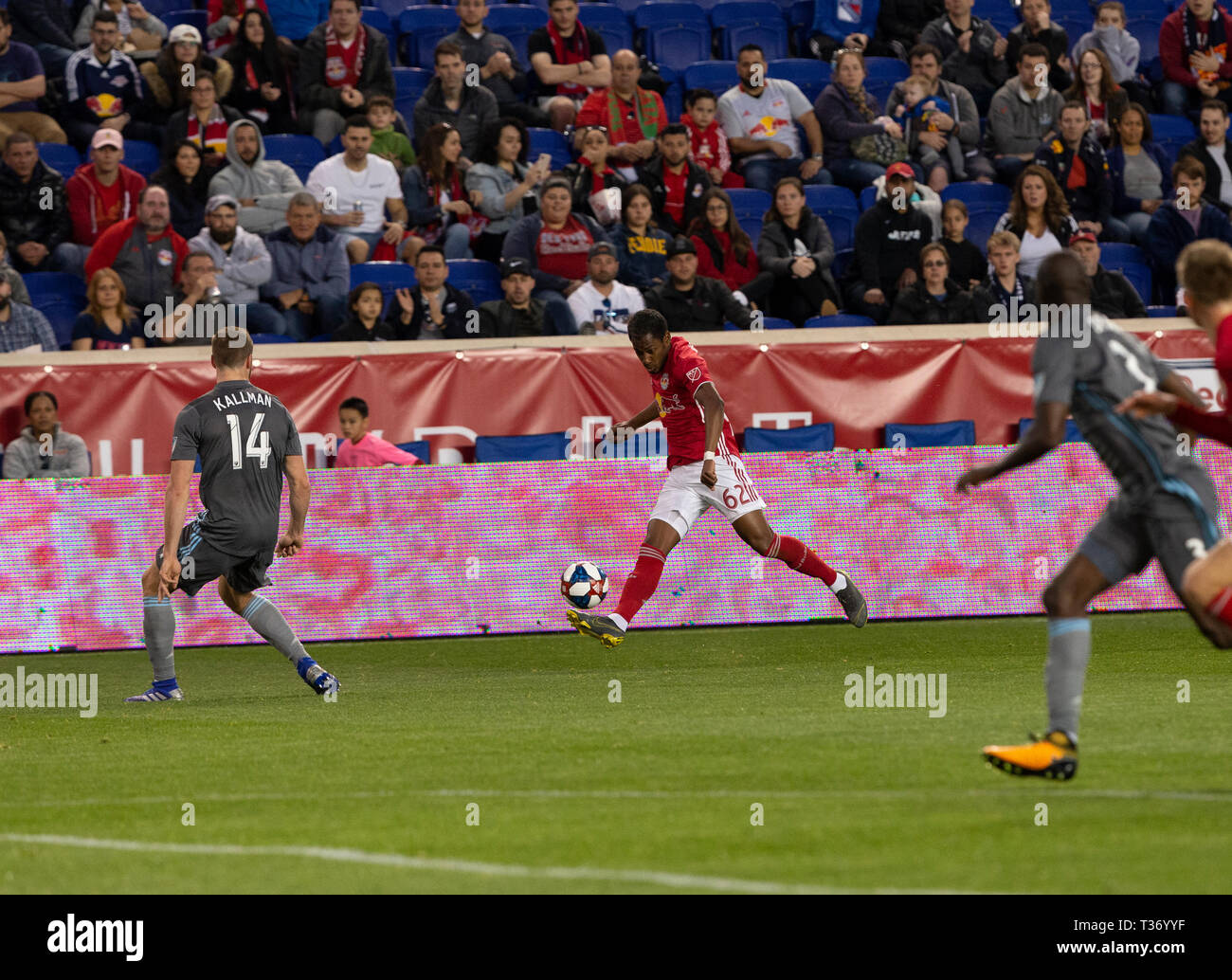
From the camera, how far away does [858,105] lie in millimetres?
21500

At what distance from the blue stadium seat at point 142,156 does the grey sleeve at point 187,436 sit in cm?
948

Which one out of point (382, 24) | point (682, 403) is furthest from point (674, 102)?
point (682, 403)

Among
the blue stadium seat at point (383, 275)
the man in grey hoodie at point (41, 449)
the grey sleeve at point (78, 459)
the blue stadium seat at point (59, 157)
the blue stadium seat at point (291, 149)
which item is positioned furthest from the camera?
the blue stadium seat at point (291, 149)

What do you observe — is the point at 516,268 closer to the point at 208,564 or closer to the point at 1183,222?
the point at 208,564

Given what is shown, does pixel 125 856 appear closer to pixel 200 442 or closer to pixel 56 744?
pixel 56 744

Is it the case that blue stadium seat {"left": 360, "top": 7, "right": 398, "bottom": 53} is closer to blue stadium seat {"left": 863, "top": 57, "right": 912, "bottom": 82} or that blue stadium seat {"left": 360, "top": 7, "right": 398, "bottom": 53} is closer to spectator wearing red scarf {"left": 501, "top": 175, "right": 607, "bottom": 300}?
spectator wearing red scarf {"left": 501, "top": 175, "right": 607, "bottom": 300}

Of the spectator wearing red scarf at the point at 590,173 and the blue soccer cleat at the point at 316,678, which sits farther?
the spectator wearing red scarf at the point at 590,173

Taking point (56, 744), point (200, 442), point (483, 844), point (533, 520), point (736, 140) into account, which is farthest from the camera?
point (736, 140)

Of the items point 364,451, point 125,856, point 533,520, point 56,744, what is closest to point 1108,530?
point 125,856

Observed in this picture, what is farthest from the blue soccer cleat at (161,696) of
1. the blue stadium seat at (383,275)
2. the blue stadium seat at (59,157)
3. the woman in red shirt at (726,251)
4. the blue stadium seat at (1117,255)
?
the blue stadium seat at (1117,255)

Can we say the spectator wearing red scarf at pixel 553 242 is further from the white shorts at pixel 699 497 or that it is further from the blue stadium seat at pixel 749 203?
the white shorts at pixel 699 497

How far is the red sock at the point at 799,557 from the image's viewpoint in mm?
13500

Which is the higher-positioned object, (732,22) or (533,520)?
(732,22)

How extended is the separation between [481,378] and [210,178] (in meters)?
4.00
